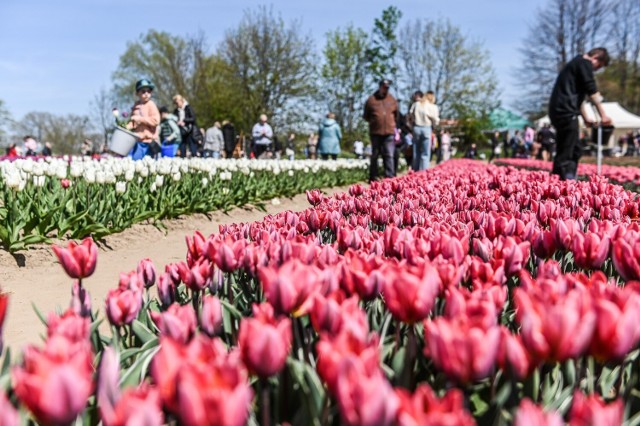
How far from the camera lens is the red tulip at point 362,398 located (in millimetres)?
812

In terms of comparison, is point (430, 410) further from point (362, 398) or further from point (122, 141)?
point (122, 141)

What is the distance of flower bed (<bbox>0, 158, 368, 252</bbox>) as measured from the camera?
481cm

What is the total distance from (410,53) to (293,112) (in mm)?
15966

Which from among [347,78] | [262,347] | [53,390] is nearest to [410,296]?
[262,347]

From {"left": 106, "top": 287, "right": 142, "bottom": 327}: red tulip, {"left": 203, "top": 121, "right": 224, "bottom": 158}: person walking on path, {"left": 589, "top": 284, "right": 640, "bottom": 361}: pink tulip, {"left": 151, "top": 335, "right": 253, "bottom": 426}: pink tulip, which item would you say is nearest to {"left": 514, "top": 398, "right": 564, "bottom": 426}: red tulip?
{"left": 589, "top": 284, "right": 640, "bottom": 361}: pink tulip

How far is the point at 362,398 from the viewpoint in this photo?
0.82m

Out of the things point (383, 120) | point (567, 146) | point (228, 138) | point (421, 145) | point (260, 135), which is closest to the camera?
point (567, 146)

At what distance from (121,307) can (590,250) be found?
134 centimetres

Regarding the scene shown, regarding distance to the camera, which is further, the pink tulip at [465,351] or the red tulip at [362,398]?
the pink tulip at [465,351]

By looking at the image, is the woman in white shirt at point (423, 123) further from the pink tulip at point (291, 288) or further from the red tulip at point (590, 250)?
the pink tulip at point (291, 288)

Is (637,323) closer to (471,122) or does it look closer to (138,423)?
(138,423)

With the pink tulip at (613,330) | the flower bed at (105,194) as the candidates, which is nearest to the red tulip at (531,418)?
the pink tulip at (613,330)

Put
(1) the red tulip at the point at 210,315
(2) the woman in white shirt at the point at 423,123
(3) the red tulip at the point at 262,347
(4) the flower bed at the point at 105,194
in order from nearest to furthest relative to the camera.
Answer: (3) the red tulip at the point at 262,347, (1) the red tulip at the point at 210,315, (4) the flower bed at the point at 105,194, (2) the woman in white shirt at the point at 423,123

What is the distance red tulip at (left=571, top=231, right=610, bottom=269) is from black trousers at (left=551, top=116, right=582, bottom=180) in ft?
18.9
